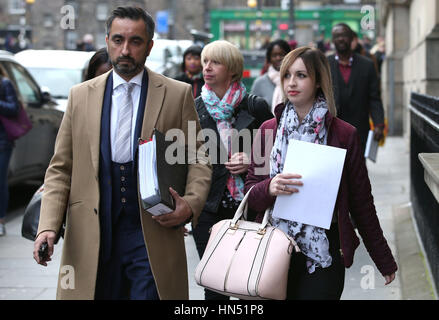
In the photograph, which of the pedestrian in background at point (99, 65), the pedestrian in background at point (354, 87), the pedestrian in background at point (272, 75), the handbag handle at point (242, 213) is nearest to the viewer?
the handbag handle at point (242, 213)

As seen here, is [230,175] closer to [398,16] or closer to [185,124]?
[185,124]

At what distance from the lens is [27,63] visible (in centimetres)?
1332

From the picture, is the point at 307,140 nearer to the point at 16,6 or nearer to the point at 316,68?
the point at 316,68

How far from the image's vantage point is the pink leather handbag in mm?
3426

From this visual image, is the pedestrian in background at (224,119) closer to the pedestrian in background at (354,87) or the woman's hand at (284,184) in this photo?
the woman's hand at (284,184)

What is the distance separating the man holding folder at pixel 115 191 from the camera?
11.6 feet

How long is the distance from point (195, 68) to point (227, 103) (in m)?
3.29

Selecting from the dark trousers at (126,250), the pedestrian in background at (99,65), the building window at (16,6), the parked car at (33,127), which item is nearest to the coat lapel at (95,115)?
the dark trousers at (126,250)

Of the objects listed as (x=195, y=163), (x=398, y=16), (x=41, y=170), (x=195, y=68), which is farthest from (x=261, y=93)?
(x=398, y=16)

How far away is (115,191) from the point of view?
140 inches

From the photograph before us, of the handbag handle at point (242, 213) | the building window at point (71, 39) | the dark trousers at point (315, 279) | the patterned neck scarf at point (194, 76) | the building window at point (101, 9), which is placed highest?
the building window at point (101, 9)

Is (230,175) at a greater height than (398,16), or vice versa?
(398,16)

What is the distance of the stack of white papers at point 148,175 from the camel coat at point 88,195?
185 millimetres

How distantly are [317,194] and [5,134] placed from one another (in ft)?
19.0
